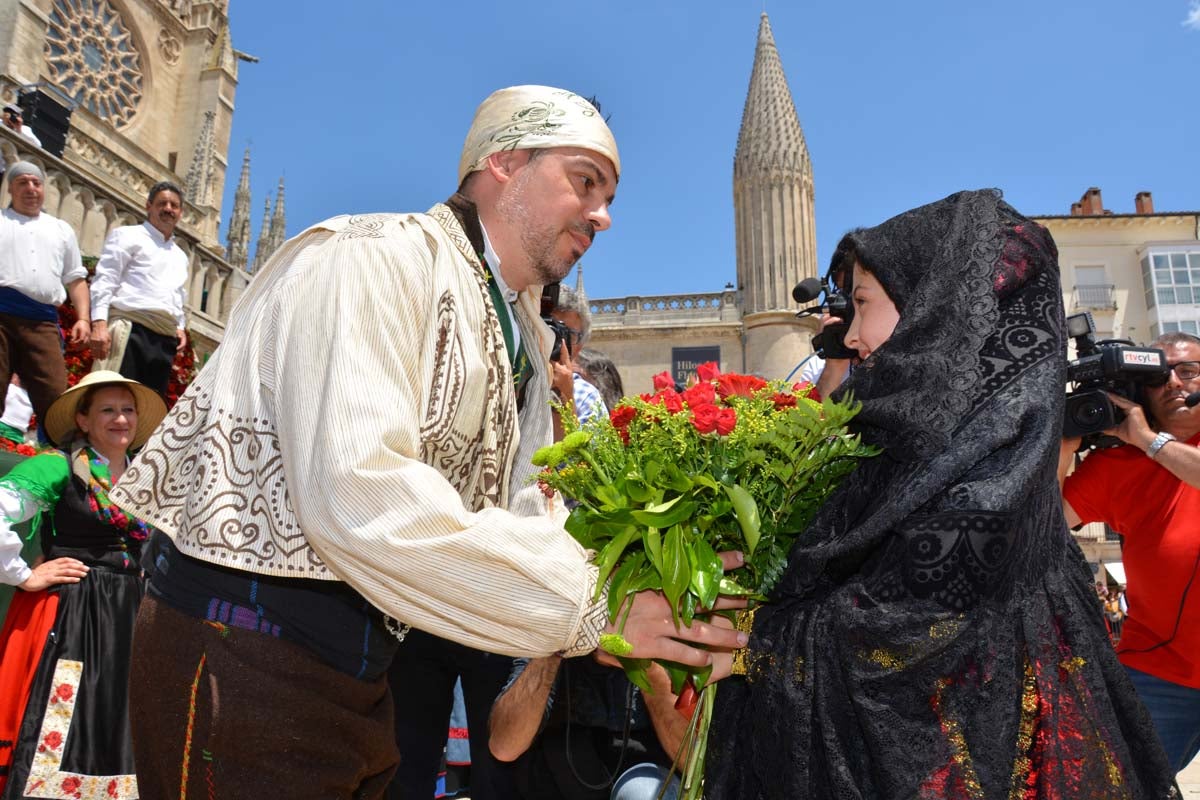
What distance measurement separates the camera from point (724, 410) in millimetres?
2016

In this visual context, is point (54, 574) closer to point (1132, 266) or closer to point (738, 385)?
point (738, 385)

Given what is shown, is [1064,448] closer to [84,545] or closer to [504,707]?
[504,707]

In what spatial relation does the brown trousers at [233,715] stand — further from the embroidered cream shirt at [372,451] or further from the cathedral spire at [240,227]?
the cathedral spire at [240,227]

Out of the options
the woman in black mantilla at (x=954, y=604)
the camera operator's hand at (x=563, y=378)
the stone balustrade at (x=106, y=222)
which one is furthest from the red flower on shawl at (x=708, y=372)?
the stone balustrade at (x=106, y=222)

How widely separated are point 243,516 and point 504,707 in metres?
1.21

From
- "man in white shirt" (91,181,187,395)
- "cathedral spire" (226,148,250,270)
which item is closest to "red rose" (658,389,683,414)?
"man in white shirt" (91,181,187,395)

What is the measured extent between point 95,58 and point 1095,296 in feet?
128

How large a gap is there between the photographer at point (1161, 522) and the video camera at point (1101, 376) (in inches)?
2.7

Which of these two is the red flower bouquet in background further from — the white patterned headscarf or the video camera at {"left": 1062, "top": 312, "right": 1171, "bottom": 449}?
the video camera at {"left": 1062, "top": 312, "right": 1171, "bottom": 449}

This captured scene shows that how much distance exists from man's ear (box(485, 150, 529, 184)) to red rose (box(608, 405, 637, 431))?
0.62 m

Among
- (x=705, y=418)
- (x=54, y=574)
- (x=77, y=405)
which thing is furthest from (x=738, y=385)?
(x=77, y=405)

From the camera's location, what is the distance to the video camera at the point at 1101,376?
11.4ft

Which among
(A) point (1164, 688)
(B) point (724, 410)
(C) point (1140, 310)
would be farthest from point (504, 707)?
(C) point (1140, 310)

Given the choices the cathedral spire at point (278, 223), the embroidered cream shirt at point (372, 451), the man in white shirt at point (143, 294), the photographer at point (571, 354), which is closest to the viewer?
the embroidered cream shirt at point (372, 451)
